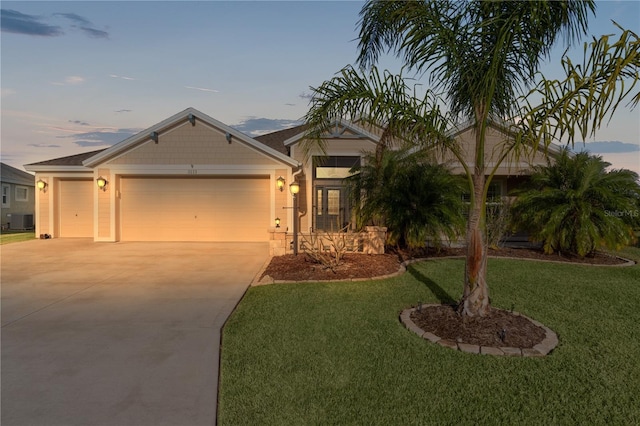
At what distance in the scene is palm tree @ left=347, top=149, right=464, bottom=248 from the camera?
9547 mm

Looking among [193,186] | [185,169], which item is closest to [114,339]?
[185,169]

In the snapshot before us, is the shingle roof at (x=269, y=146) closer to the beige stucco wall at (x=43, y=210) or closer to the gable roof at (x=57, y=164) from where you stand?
the gable roof at (x=57, y=164)

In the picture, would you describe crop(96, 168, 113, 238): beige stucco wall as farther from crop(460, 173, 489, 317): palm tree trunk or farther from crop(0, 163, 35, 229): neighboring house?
crop(460, 173, 489, 317): palm tree trunk

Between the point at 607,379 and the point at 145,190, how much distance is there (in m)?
14.2

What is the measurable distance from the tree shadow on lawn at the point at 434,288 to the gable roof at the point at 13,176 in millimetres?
25426

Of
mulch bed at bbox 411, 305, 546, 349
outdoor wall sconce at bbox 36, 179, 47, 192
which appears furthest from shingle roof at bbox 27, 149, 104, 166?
mulch bed at bbox 411, 305, 546, 349

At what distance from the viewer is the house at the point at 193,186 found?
13.3m

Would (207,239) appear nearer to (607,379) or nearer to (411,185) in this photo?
(411,185)

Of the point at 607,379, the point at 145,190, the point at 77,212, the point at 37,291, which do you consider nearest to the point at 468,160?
the point at 607,379

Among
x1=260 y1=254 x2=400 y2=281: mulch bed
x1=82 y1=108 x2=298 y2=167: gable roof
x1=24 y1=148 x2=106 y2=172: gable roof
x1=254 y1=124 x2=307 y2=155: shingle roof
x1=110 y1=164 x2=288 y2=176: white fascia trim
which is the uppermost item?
x1=254 y1=124 x2=307 y2=155: shingle roof

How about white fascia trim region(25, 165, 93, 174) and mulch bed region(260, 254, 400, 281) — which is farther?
white fascia trim region(25, 165, 93, 174)

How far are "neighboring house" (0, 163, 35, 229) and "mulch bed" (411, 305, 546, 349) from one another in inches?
894

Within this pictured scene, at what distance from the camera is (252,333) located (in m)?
4.54

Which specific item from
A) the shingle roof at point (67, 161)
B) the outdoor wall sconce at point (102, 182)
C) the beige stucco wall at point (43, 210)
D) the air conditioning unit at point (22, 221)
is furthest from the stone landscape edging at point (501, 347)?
the air conditioning unit at point (22, 221)
